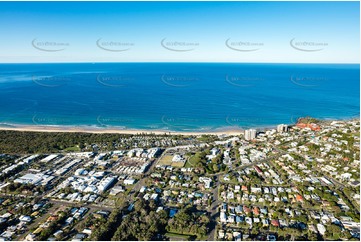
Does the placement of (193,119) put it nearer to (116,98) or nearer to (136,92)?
(116,98)

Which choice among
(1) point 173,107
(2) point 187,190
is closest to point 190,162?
(2) point 187,190

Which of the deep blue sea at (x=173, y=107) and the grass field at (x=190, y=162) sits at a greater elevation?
the deep blue sea at (x=173, y=107)

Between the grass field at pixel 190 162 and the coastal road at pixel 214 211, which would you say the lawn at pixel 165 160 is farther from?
the coastal road at pixel 214 211

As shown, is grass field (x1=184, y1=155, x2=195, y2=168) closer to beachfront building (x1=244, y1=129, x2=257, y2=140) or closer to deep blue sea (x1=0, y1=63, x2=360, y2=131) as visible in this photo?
beachfront building (x1=244, y1=129, x2=257, y2=140)

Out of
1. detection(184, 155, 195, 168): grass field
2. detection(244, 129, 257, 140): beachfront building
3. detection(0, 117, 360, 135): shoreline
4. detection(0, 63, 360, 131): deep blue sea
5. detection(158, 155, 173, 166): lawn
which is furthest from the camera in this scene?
detection(0, 63, 360, 131): deep blue sea

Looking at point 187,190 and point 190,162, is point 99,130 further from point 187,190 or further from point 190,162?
point 187,190

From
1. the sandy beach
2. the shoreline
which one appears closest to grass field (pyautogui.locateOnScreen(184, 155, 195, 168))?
the shoreline

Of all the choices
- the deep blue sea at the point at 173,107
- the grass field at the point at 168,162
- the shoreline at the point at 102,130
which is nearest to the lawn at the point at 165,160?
the grass field at the point at 168,162

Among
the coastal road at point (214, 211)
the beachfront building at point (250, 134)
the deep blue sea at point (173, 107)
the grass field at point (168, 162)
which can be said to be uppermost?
the deep blue sea at point (173, 107)
